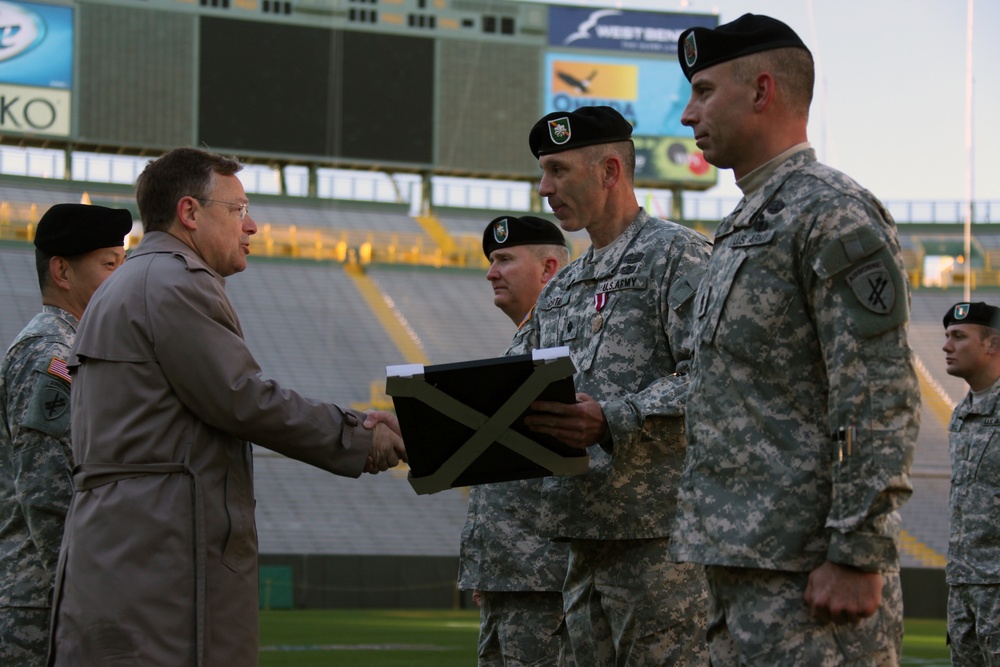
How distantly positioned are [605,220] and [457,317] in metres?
24.7

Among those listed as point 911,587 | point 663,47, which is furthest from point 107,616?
point 663,47

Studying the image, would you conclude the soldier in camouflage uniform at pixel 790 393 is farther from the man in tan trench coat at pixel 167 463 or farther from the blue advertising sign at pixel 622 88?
the blue advertising sign at pixel 622 88

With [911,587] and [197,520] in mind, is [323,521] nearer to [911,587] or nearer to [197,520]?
[911,587]

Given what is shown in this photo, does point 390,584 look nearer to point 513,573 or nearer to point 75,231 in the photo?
point 513,573

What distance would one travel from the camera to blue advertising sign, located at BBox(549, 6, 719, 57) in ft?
110

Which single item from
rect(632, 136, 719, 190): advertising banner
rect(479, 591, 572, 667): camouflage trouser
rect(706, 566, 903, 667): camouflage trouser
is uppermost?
rect(632, 136, 719, 190): advertising banner

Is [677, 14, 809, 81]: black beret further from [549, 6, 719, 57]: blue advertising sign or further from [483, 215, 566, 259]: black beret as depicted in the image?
[549, 6, 719, 57]: blue advertising sign

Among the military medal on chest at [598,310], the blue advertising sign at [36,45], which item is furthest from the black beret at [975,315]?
the blue advertising sign at [36,45]

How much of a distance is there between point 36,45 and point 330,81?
20.7ft

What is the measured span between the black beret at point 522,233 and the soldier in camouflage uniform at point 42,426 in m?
1.66

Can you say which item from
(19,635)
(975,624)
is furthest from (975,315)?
(19,635)

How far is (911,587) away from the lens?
→ 61.4 feet

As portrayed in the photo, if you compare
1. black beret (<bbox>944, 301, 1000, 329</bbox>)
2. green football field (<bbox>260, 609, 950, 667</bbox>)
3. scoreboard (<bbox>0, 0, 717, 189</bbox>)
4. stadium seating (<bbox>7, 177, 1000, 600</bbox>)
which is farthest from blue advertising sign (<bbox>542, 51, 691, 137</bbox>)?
black beret (<bbox>944, 301, 1000, 329</bbox>)

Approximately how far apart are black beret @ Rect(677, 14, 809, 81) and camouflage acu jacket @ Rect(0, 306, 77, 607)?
2.36 m
